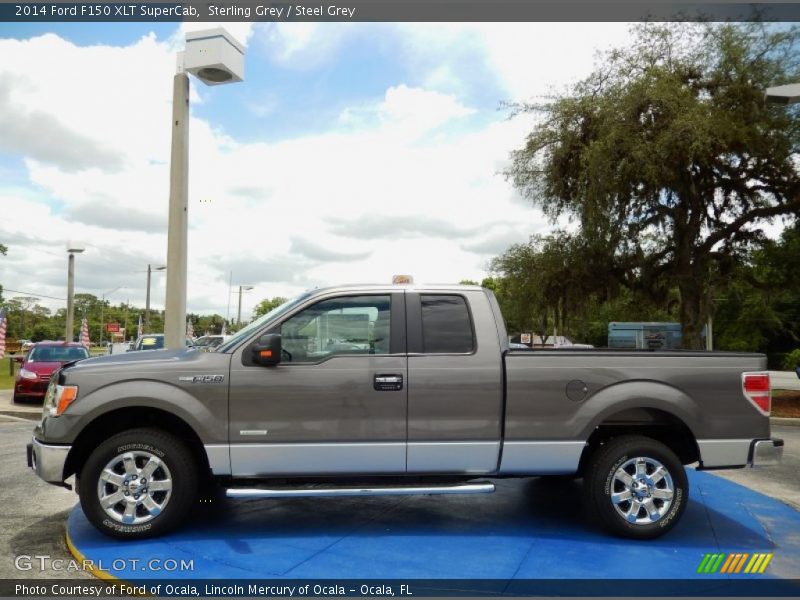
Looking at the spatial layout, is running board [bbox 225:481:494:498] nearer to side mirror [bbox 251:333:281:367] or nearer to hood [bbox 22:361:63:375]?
side mirror [bbox 251:333:281:367]

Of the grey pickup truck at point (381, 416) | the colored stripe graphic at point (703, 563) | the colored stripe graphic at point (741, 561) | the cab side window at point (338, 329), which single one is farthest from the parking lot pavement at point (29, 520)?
the colored stripe graphic at point (741, 561)

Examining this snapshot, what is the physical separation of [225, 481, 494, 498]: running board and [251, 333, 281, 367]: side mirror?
0.96 meters

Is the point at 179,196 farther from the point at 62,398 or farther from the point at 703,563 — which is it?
the point at 703,563

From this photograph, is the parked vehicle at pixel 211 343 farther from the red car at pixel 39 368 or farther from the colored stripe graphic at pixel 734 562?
the colored stripe graphic at pixel 734 562

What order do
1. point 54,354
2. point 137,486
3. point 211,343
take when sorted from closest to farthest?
point 137,486 → point 211,343 → point 54,354

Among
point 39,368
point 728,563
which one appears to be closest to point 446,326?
point 728,563

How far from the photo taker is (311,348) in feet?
18.0

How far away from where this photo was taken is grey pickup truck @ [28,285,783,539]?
523 cm

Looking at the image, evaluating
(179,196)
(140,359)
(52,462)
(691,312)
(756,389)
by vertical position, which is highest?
(179,196)

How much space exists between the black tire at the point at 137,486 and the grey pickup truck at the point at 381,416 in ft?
0.04

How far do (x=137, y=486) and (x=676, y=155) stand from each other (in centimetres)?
1442

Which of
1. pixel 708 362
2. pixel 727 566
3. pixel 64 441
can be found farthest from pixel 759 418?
pixel 64 441

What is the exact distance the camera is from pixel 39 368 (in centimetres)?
1669

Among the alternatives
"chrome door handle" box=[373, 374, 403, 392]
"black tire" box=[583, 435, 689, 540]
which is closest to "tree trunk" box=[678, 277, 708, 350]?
"black tire" box=[583, 435, 689, 540]
